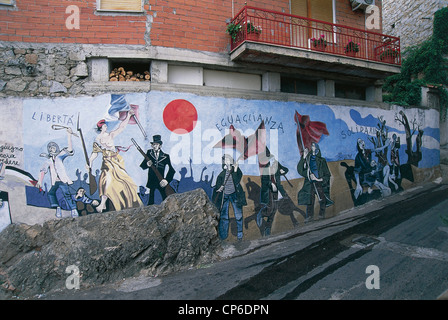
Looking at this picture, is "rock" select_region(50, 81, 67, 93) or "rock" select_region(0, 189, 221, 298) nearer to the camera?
"rock" select_region(0, 189, 221, 298)

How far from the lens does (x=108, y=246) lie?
5258mm

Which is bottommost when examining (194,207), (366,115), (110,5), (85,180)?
(194,207)

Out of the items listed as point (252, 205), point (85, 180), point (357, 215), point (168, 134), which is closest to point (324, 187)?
point (357, 215)

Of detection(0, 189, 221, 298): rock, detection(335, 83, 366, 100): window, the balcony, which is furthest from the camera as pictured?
detection(335, 83, 366, 100): window

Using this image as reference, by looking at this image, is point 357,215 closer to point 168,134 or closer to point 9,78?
point 168,134

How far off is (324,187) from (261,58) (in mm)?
4171

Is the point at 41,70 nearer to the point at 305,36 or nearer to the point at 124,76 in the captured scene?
the point at 124,76

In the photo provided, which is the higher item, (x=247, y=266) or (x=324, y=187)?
(x=324, y=187)

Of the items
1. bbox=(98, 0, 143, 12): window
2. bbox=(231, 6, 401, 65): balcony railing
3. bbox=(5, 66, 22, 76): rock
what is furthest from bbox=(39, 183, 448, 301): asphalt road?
bbox=(98, 0, 143, 12): window

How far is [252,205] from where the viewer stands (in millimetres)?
7008

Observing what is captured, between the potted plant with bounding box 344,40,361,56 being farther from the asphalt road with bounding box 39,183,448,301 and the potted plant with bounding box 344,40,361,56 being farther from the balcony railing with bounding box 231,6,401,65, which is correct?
the asphalt road with bounding box 39,183,448,301

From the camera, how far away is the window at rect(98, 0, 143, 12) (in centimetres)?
661

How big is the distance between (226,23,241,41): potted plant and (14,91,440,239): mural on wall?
1.79 meters

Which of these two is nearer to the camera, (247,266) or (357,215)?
(247,266)
